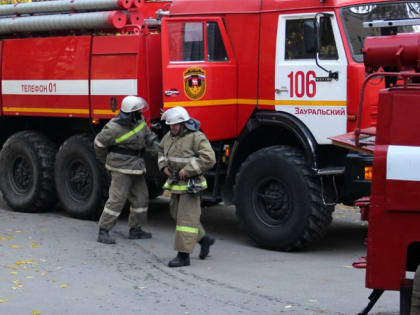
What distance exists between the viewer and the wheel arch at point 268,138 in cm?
958

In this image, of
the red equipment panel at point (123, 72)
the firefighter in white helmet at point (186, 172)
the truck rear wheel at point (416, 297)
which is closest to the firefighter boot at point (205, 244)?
the firefighter in white helmet at point (186, 172)

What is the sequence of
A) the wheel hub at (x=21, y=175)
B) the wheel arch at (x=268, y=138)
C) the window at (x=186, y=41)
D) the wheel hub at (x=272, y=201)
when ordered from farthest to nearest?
the wheel hub at (x=21, y=175)
the window at (x=186, y=41)
the wheel hub at (x=272, y=201)
the wheel arch at (x=268, y=138)

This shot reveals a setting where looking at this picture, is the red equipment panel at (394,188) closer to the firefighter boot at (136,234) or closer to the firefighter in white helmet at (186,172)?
the firefighter in white helmet at (186,172)

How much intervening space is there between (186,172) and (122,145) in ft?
4.97

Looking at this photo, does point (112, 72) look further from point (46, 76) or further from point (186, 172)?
point (186, 172)

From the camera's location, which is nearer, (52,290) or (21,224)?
(52,290)

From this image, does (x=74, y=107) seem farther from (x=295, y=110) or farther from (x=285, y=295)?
(x=285, y=295)

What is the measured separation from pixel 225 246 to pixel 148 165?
5.28 ft

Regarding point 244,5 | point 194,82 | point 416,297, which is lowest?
point 416,297

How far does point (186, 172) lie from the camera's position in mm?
8938

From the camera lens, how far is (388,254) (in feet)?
18.6

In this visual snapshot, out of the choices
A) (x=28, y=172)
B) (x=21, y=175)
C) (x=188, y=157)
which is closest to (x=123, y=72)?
(x=188, y=157)

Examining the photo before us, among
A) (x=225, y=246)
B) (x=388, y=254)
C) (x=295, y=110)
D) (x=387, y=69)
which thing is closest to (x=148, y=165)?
(x=225, y=246)

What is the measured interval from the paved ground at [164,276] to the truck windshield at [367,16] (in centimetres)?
238
